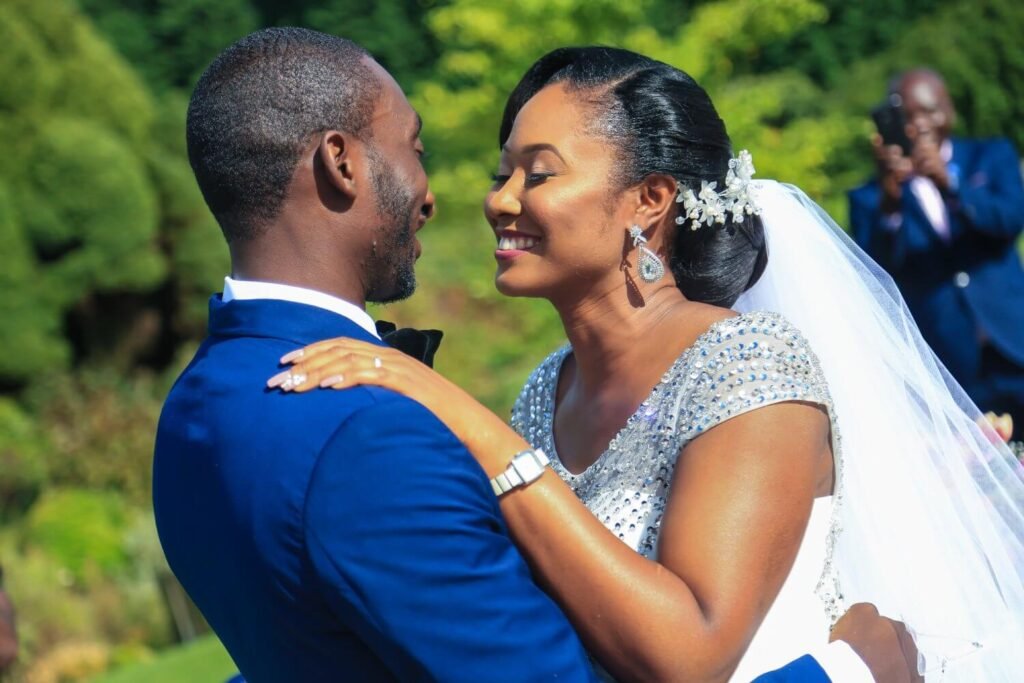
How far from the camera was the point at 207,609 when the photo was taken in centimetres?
229

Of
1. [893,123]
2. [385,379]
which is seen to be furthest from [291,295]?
[893,123]

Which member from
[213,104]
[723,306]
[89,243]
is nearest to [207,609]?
[213,104]

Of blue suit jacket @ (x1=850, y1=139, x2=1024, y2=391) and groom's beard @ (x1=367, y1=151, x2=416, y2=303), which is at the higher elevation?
blue suit jacket @ (x1=850, y1=139, x2=1024, y2=391)

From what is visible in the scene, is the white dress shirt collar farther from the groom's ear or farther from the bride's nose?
the bride's nose

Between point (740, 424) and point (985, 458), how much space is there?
35.5 inches

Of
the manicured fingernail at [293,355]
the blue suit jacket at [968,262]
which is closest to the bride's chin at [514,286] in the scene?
the manicured fingernail at [293,355]

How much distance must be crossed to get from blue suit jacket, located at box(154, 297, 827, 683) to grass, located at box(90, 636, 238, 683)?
248 inches

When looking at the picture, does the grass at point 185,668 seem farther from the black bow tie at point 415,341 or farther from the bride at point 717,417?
the black bow tie at point 415,341

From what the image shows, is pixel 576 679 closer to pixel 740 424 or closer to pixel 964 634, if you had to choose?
pixel 740 424

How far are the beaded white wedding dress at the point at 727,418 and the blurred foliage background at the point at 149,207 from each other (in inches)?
269

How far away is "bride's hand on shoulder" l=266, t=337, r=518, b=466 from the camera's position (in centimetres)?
201

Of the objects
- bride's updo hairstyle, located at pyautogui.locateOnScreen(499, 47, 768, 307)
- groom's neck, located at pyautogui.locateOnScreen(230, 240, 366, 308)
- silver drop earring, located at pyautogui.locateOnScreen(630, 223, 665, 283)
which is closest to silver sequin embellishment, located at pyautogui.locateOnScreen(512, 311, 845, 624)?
silver drop earring, located at pyautogui.locateOnScreen(630, 223, 665, 283)

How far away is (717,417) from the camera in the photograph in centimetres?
246

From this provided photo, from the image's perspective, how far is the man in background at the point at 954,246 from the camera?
5.79 metres
